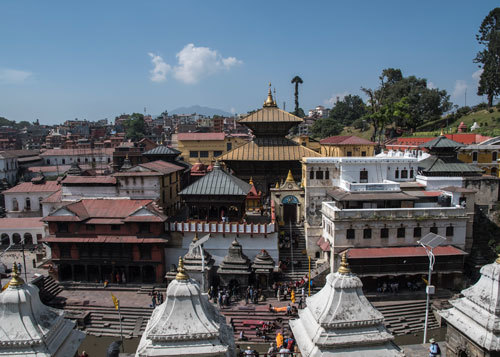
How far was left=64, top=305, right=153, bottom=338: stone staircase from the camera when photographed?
81.3 feet

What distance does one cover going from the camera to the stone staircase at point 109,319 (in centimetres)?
2478

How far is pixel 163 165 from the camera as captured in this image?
120 ft

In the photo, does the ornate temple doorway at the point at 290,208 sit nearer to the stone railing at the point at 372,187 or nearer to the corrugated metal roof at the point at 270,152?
the stone railing at the point at 372,187

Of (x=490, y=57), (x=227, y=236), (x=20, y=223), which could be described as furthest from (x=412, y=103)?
(x=20, y=223)

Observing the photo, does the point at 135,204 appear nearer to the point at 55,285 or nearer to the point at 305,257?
the point at 55,285

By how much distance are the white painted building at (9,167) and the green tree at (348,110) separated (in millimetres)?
83217

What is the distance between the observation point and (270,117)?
4219 centimetres

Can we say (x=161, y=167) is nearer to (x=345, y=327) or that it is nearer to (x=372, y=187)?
(x=372, y=187)

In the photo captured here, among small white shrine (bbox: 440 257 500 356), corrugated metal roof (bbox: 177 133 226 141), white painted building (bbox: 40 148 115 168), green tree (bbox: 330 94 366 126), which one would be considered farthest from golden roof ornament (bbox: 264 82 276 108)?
green tree (bbox: 330 94 366 126)

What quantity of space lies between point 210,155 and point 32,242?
31111 mm

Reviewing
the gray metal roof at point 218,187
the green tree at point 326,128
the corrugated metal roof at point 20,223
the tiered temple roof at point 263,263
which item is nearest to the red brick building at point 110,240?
the gray metal roof at point 218,187

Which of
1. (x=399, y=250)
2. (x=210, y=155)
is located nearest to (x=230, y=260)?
(x=399, y=250)

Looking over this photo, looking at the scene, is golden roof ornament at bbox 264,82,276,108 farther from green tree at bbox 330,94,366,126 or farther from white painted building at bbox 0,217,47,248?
green tree at bbox 330,94,366,126

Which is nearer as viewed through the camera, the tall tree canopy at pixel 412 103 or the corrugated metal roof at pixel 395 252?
the corrugated metal roof at pixel 395 252
